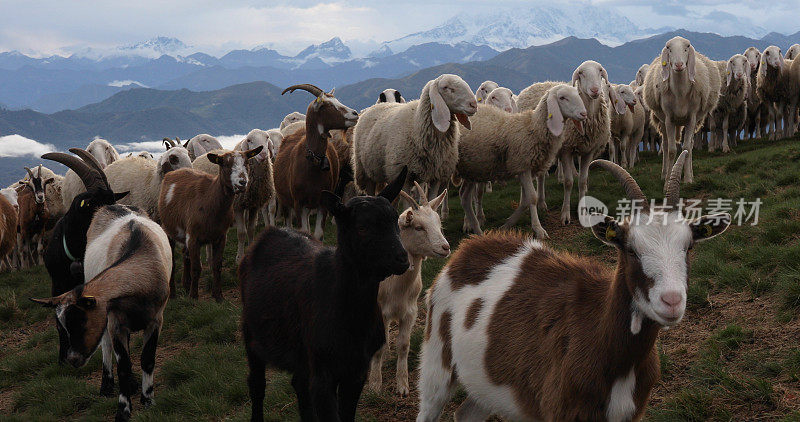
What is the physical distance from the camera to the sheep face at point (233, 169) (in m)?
7.89

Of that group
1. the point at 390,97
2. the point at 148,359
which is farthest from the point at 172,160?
the point at 148,359

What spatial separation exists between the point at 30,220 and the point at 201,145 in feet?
15.4

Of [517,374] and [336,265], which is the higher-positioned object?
[336,265]

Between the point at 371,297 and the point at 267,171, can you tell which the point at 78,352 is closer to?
the point at 371,297

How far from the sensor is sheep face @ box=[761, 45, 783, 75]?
17000mm

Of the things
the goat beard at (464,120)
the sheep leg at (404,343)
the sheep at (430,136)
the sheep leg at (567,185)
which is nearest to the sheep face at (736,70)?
the sheep leg at (567,185)

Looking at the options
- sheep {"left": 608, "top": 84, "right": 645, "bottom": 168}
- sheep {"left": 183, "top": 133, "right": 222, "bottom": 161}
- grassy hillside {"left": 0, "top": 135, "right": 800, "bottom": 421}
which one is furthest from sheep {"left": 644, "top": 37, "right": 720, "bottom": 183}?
sheep {"left": 183, "top": 133, "right": 222, "bottom": 161}

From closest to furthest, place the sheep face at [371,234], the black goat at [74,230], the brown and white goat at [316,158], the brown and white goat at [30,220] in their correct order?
1. the sheep face at [371,234]
2. the black goat at [74,230]
3. the brown and white goat at [316,158]
4. the brown and white goat at [30,220]

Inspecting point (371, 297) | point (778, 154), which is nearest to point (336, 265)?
point (371, 297)

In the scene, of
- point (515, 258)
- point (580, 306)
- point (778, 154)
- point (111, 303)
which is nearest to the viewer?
point (580, 306)

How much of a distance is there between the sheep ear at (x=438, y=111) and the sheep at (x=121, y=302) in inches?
166

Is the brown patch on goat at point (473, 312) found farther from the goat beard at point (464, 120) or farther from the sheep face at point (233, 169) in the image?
the goat beard at point (464, 120)

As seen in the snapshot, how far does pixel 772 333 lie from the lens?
485cm

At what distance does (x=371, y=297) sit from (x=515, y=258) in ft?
3.25
